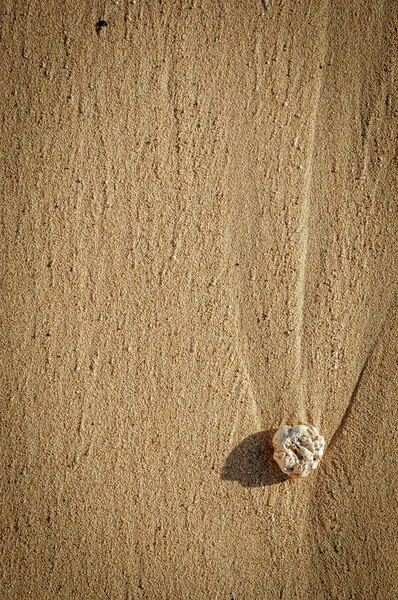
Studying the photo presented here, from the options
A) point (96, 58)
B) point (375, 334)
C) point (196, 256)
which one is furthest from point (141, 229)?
point (375, 334)

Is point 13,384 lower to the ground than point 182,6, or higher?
lower

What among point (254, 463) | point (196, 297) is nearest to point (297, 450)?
point (254, 463)

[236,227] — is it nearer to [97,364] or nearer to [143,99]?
[143,99]

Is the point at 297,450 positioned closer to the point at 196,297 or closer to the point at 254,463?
the point at 254,463

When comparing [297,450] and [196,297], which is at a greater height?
[196,297]
